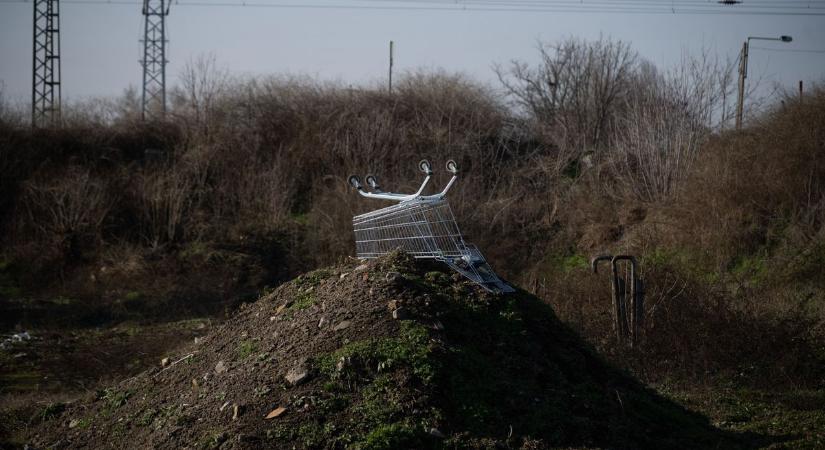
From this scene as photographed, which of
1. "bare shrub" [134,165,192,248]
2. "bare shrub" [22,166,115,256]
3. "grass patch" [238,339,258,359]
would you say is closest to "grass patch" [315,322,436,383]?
"grass patch" [238,339,258,359]

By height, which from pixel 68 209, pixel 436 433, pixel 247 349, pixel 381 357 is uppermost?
pixel 68 209

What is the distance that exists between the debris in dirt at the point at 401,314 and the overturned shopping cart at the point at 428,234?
84 cm

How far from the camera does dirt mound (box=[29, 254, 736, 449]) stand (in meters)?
4.80

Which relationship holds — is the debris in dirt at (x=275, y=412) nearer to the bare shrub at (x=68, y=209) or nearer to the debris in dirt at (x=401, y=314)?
the debris in dirt at (x=401, y=314)

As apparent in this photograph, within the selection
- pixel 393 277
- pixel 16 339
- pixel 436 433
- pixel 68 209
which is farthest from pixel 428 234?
pixel 68 209

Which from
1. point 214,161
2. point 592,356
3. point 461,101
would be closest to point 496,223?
point 461,101

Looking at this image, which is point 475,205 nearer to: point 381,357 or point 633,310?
point 633,310

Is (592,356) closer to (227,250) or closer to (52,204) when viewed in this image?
(227,250)

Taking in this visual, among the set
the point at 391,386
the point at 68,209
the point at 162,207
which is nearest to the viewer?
the point at 391,386

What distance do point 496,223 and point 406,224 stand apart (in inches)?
452

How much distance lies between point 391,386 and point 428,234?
1972mm

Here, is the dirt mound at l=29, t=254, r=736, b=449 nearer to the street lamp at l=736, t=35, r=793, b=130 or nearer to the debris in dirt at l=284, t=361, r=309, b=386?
→ the debris in dirt at l=284, t=361, r=309, b=386

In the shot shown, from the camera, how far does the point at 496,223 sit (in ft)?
59.2

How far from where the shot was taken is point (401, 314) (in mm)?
5609
